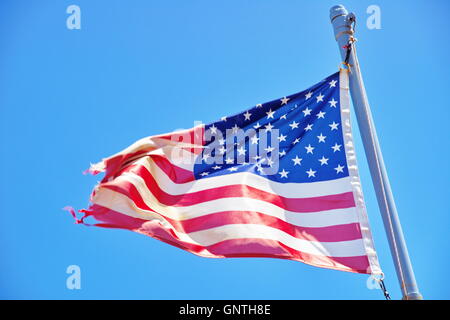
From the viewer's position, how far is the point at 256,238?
7371 millimetres

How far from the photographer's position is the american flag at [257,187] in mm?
7277

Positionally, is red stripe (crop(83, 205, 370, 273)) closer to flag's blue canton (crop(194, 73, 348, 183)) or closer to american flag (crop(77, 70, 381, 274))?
american flag (crop(77, 70, 381, 274))

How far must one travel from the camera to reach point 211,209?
7906 mm

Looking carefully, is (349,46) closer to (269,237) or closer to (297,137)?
(297,137)

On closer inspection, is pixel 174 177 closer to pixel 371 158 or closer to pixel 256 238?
pixel 256 238

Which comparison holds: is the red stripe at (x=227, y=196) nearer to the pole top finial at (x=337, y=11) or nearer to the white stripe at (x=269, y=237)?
the white stripe at (x=269, y=237)

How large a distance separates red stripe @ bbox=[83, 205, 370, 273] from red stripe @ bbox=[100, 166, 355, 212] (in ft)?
1.21

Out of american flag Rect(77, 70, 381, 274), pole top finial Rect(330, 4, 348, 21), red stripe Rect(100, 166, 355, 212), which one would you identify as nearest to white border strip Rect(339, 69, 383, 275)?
american flag Rect(77, 70, 381, 274)

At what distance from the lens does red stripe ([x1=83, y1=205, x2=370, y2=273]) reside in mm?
6934

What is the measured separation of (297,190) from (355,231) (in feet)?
3.50

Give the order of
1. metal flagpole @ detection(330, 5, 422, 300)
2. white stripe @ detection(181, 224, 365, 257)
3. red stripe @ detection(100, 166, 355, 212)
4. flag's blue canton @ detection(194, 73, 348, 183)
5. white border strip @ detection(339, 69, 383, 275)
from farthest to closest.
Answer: flag's blue canton @ detection(194, 73, 348, 183) < red stripe @ detection(100, 166, 355, 212) < white stripe @ detection(181, 224, 365, 257) < white border strip @ detection(339, 69, 383, 275) < metal flagpole @ detection(330, 5, 422, 300)

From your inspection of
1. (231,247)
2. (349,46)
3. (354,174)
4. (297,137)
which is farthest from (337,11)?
(231,247)
